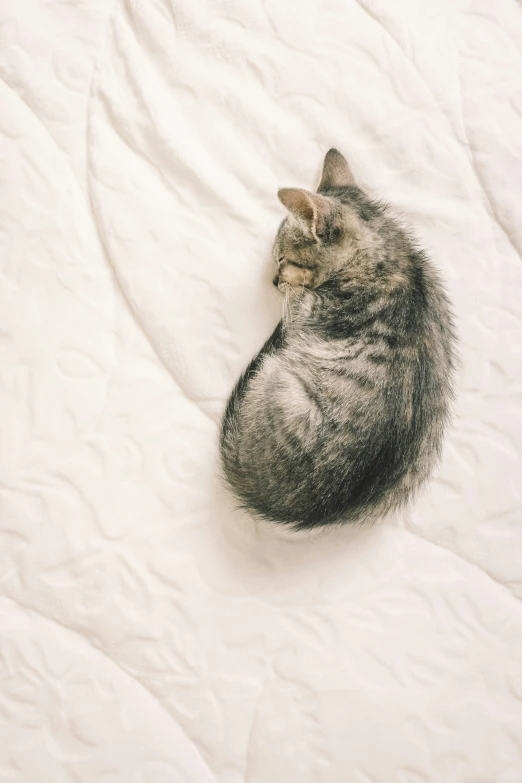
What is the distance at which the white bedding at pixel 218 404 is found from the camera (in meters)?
1.16

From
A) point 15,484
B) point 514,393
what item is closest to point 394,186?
point 514,393

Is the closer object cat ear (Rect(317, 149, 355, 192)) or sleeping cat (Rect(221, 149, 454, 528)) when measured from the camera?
sleeping cat (Rect(221, 149, 454, 528))

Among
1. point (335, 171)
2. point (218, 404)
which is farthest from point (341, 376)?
point (335, 171)

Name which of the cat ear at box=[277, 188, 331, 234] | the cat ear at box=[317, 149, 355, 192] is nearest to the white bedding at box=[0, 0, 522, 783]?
the cat ear at box=[317, 149, 355, 192]

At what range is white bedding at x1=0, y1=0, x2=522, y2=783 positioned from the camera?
1157 millimetres

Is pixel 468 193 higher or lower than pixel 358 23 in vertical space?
lower

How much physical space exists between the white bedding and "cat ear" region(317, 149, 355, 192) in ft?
0.20

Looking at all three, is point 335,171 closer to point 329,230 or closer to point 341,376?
point 329,230

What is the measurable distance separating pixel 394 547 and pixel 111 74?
1125mm

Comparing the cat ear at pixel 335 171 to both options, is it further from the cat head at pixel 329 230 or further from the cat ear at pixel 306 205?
the cat ear at pixel 306 205

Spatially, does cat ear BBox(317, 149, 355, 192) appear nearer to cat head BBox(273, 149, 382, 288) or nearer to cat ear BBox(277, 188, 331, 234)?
cat head BBox(273, 149, 382, 288)

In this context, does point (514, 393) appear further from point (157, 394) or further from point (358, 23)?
point (358, 23)

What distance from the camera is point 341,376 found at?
110 centimetres

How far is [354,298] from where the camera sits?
3.82 feet
